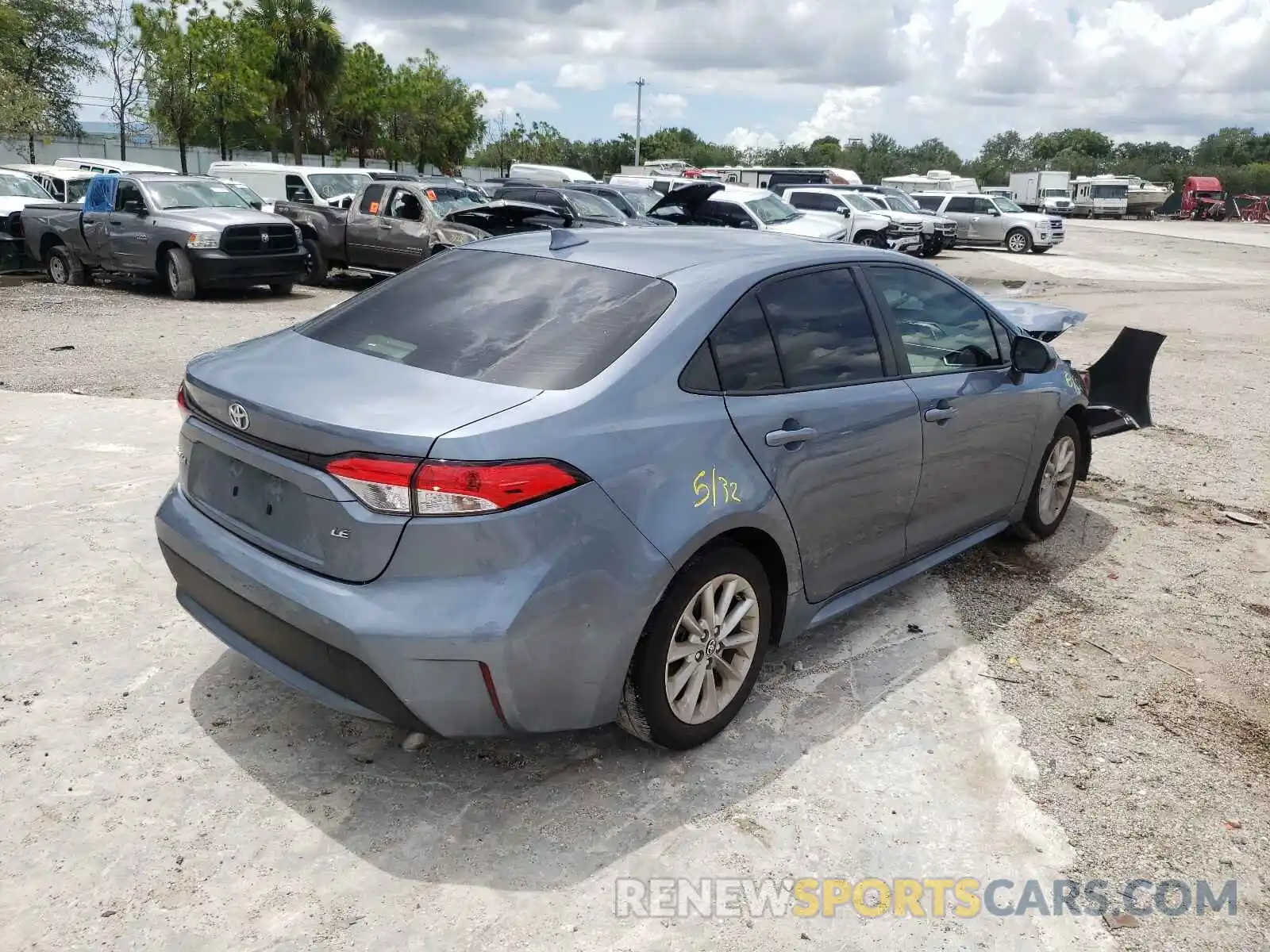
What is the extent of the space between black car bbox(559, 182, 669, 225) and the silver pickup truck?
6081 millimetres

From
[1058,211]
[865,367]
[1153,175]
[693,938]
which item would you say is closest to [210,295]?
[865,367]

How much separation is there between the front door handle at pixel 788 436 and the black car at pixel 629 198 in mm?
13864

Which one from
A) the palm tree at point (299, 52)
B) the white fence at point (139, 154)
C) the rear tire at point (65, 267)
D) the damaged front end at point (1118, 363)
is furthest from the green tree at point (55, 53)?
the damaged front end at point (1118, 363)

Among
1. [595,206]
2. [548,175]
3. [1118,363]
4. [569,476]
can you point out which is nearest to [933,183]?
[548,175]

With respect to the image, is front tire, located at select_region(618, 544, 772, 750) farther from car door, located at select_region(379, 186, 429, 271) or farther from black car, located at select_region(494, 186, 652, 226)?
black car, located at select_region(494, 186, 652, 226)

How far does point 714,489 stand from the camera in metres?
3.09

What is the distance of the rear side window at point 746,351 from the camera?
130 inches

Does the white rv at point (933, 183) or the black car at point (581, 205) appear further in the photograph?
the white rv at point (933, 183)

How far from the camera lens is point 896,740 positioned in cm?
349

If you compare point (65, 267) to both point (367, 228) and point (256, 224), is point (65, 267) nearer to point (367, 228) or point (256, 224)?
point (256, 224)

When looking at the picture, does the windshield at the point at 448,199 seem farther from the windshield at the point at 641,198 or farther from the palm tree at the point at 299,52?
the palm tree at the point at 299,52

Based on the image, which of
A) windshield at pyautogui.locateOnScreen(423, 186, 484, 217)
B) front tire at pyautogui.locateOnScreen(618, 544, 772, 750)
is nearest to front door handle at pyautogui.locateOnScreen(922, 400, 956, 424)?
front tire at pyautogui.locateOnScreen(618, 544, 772, 750)

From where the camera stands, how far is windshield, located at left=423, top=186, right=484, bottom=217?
598 inches

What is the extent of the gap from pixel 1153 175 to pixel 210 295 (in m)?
90.0
